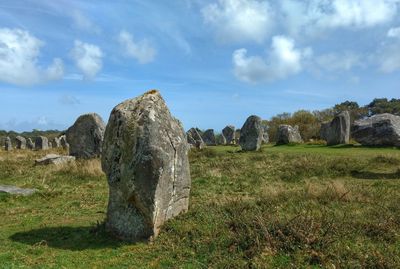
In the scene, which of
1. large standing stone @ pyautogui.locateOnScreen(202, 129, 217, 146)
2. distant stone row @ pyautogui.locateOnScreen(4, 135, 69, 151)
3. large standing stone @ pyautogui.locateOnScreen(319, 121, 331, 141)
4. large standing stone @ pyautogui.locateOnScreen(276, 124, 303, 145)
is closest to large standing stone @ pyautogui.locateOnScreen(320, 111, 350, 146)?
large standing stone @ pyautogui.locateOnScreen(319, 121, 331, 141)

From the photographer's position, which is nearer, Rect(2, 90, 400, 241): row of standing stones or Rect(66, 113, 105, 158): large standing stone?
Rect(2, 90, 400, 241): row of standing stones

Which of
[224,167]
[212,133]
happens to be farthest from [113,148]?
[212,133]

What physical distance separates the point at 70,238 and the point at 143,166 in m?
2.52

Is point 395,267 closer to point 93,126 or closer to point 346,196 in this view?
point 346,196

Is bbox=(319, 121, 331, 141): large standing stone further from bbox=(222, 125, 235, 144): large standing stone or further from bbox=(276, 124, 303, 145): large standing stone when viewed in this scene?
bbox=(222, 125, 235, 144): large standing stone

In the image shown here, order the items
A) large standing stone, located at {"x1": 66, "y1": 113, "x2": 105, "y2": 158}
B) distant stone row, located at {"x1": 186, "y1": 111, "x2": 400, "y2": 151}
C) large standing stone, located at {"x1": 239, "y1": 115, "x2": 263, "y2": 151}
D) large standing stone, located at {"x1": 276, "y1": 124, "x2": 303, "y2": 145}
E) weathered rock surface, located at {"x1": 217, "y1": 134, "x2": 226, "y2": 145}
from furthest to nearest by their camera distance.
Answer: weathered rock surface, located at {"x1": 217, "y1": 134, "x2": 226, "y2": 145} < large standing stone, located at {"x1": 276, "y1": 124, "x2": 303, "y2": 145} < large standing stone, located at {"x1": 239, "y1": 115, "x2": 263, "y2": 151} < distant stone row, located at {"x1": 186, "y1": 111, "x2": 400, "y2": 151} < large standing stone, located at {"x1": 66, "y1": 113, "x2": 105, "y2": 158}

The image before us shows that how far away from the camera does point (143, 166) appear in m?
10.5

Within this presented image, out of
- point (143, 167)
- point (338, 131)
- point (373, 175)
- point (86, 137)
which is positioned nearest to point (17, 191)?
point (143, 167)

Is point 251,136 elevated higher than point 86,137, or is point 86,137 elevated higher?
point 251,136

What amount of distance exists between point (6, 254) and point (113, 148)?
3268mm

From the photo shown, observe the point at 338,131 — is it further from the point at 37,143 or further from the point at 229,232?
the point at 37,143

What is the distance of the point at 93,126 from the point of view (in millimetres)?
30625

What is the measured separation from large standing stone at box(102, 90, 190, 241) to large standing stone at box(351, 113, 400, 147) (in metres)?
22.8

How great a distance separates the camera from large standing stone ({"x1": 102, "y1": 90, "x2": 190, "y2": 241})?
10492 millimetres
